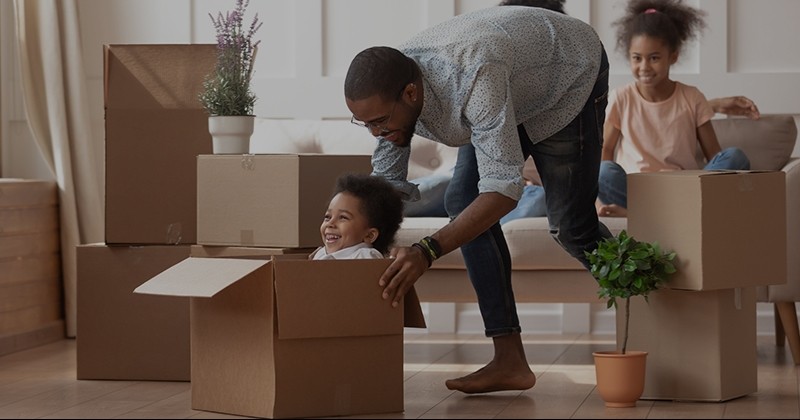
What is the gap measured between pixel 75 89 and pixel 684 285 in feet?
8.22

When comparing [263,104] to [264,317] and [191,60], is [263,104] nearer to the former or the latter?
[191,60]

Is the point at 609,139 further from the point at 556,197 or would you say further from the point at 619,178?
the point at 556,197

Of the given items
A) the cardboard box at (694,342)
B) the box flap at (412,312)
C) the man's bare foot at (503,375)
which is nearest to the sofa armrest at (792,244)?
the cardboard box at (694,342)

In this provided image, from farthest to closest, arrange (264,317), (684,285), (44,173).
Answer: (44,173)
(684,285)
(264,317)

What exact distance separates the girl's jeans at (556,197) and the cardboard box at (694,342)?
20 cm

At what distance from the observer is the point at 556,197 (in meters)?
2.60

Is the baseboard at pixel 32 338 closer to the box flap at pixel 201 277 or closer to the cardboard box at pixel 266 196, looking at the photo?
the cardboard box at pixel 266 196

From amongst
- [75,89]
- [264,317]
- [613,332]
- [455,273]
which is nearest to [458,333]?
[613,332]

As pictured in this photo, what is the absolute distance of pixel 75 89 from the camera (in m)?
4.22

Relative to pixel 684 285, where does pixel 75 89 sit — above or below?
above

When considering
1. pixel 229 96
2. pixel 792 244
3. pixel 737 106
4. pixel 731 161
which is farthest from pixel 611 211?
pixel 229 96

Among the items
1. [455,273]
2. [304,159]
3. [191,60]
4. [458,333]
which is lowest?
[458,333]

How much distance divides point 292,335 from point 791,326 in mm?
1703

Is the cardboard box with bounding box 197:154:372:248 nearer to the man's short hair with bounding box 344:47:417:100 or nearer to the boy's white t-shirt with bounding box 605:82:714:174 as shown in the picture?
the man's short hair with bounding box 344:47:417:100
